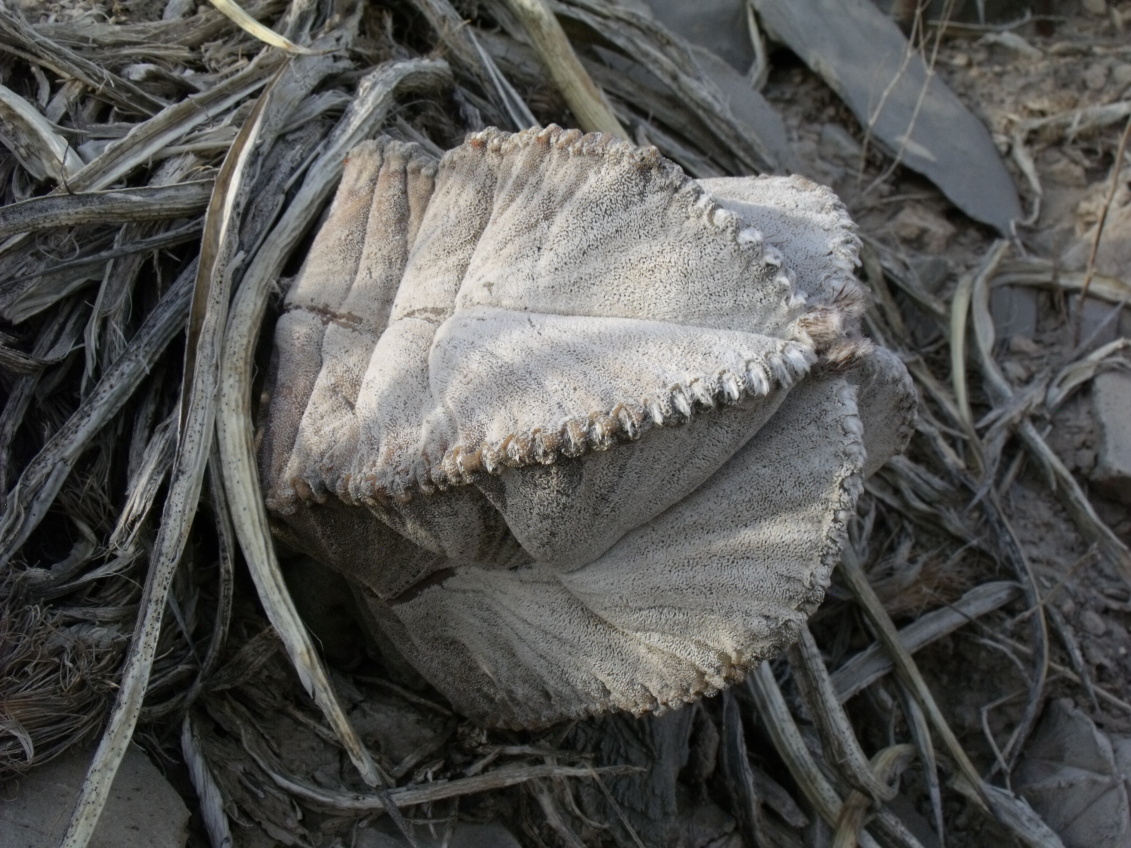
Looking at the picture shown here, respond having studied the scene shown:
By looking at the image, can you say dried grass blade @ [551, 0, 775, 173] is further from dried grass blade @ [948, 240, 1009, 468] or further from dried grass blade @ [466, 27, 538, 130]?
dried grass blade @ [948, 240, 1009, 468]

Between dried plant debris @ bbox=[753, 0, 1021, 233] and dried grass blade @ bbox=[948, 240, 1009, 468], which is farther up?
dried plant debris @ bbox=[753, 0, 1021, 233]

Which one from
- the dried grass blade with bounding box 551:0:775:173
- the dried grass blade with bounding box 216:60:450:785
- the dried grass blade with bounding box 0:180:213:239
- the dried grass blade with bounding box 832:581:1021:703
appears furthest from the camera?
the dried grass blade with bounding box 551:0:775:173

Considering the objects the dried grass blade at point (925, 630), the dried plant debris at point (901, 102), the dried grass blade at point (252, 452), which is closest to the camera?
the dried grass blade at point (252, 452)

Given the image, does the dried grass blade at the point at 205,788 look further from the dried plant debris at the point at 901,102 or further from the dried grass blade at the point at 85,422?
the dried plant debris at the point at 901,102

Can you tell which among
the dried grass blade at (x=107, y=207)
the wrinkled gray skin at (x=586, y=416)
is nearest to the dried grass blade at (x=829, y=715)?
the wrinkled gray skin at (x=586, y=416)

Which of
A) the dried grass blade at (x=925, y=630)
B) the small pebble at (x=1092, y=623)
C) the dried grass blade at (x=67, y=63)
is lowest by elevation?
the small pebble at (x=1092, y=623)

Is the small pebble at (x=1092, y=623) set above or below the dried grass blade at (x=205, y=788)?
below

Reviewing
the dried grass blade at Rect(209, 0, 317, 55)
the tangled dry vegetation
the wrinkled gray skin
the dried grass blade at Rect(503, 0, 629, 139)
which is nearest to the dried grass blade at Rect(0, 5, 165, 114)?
the tangled dry vegetation

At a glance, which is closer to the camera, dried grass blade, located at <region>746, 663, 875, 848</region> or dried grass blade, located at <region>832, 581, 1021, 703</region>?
dried grass blade, located at <region>746, 663, 875, 848</region>
